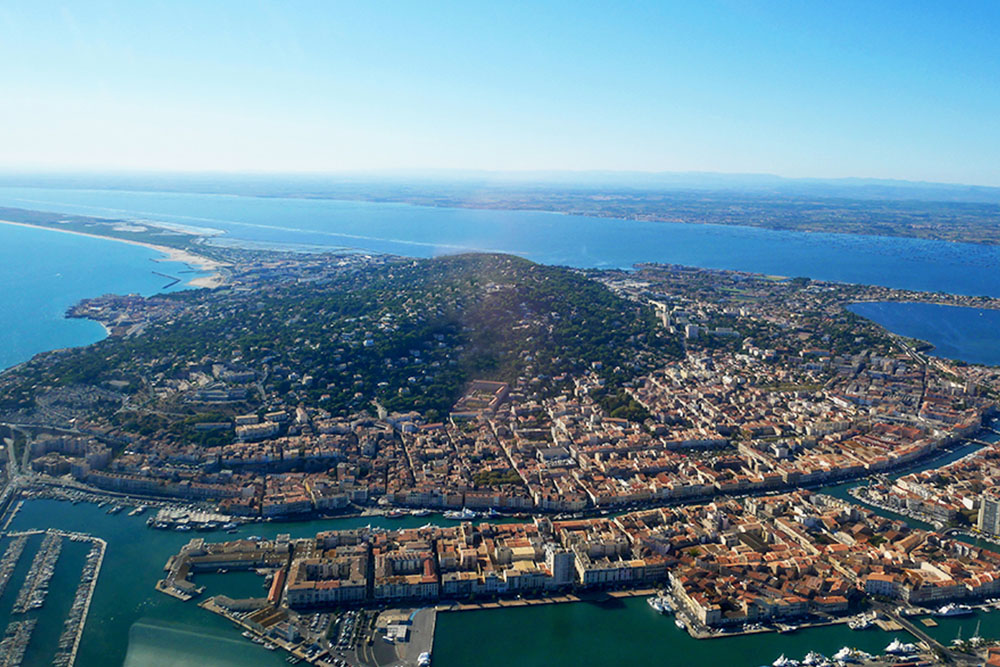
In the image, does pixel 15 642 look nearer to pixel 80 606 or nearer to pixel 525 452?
pixel 80 606

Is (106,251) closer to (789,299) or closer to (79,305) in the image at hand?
(79,305)

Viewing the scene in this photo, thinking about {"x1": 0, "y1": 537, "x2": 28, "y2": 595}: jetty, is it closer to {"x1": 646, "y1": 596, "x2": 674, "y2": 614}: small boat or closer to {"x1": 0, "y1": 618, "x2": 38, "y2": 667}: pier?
{"x1": 0, "y1": 618, "x2": 38, "y2": 667}: pier

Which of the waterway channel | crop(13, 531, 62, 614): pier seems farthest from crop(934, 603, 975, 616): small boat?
crop(13, 531, 62, 614): pier

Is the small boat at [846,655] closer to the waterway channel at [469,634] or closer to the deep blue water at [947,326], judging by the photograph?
the waterway channel at [469,634]

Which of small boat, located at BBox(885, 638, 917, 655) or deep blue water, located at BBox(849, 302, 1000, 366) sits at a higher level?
small boat, located at BBox(885, 638, 917, 655)

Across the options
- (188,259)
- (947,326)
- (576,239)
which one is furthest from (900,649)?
(576,239)

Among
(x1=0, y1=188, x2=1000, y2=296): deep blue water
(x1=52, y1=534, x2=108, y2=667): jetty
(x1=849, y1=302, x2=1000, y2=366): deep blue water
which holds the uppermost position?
(x1=52, y1=534, x2=108, y2=667): jetty

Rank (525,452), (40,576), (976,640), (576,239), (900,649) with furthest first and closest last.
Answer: (576,239) < (525,452) < (40,576) < (976,640) < (900,649)
